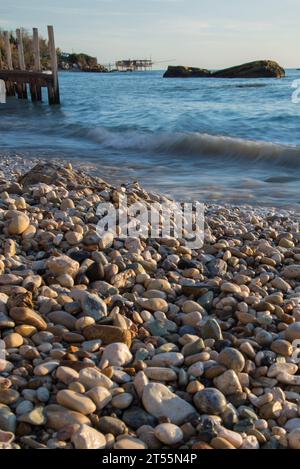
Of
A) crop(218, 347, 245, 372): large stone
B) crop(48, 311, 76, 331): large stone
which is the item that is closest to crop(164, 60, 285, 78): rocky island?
crop(48, 311, 76, 331): large stone

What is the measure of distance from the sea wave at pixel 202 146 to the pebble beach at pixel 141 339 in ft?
18.7

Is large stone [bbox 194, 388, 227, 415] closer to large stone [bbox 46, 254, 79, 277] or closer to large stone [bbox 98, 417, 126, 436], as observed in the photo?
large stone [bbox 98, 417, 126, 436]

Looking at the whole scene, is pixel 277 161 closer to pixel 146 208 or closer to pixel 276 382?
pixel 146 208

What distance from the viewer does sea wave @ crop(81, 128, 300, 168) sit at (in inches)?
368

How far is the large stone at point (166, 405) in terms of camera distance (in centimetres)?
189

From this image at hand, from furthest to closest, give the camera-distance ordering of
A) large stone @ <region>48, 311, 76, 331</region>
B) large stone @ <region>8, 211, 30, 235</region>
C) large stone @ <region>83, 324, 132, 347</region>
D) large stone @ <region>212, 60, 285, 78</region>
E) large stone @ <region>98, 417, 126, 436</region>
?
large stone @ <region>212, 60, 285, 78</region> → large stone @ <region>8, 211, 30, 235</region> → large stone @ <region>48, 311, 76, 331</region> → large stone @ <region>83, 324, 132, 347</region> → large stone @ <region>98, 417, 126, 436</region>

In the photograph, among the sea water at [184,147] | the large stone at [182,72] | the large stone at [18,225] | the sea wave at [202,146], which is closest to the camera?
the large stone at [18,225]

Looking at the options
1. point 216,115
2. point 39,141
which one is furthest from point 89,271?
point 216,115

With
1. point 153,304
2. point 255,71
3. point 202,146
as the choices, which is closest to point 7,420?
point 153,304

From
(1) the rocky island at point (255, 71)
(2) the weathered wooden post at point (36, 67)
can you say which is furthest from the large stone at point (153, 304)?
(1) the rocky island at point (255, 71)

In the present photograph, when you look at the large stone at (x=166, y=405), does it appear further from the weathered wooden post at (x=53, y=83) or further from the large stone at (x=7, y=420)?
the weathered wooden post at (x=53, y=83)

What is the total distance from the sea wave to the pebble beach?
571 centimetres

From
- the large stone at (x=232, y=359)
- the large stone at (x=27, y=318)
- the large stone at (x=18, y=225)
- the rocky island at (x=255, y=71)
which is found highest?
the rocky island at (x=255, y=71)

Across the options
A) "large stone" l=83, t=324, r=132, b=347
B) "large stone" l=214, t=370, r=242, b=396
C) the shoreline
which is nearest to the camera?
"large stone" l=214, t=370, r=242, b=396
